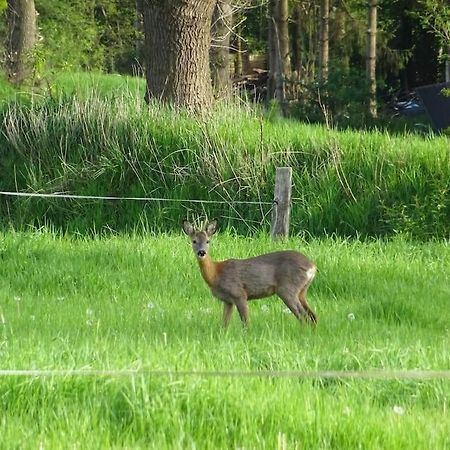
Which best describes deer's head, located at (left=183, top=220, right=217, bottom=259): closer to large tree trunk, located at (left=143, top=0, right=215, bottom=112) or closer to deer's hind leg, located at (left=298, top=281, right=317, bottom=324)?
deer's hind leg, located at (left=298, top=281, right=317, bottom=324)

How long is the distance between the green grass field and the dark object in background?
16754mm

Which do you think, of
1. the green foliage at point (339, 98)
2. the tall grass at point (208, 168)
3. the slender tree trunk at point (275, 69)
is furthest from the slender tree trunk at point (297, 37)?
the tall grass at point (208, 168)

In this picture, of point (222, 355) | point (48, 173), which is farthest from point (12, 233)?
point (222, 355)

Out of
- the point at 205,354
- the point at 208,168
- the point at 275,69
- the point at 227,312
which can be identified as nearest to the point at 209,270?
the point at 227,312

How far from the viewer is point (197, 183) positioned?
51.7 feet

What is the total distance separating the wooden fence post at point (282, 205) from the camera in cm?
1359

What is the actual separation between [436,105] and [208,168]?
14593 millimetres

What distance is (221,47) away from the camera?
24.2 meters

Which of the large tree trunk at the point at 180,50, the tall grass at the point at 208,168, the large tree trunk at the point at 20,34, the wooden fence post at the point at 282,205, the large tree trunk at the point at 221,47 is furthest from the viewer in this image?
the large tree trunk at the point at 20,34

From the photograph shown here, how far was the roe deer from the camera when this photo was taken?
866 cm

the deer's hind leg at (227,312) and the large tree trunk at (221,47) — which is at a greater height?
the large tree trunk at (221,47)

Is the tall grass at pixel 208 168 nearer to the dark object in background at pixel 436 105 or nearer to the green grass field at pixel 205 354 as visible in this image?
the green grass field at pixel 205 354

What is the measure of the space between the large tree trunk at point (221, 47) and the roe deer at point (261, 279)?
15.1 meters

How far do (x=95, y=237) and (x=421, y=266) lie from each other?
4.71m
